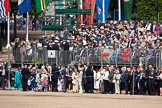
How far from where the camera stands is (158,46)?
34.1 metres

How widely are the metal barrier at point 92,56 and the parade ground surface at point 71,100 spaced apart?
259cm

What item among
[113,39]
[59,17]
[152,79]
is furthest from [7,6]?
[152,79]

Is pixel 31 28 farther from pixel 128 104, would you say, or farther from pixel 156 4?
pixel 128 104

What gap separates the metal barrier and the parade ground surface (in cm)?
259

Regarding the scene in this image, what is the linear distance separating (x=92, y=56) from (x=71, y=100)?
5233mm

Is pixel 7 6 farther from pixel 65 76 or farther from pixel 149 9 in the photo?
pixel 149 9

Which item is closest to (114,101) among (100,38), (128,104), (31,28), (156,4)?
(128,104)

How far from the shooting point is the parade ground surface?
96.5 feet

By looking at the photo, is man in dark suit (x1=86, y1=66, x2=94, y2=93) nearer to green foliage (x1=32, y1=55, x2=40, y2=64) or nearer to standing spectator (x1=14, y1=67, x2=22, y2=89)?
standing spectator (x1=14, y1=67, x2=22, y2=89)

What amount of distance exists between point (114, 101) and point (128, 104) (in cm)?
139

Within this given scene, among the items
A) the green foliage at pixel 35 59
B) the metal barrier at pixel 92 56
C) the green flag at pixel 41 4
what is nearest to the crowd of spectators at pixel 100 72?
the metal barrier at pixel 92 56

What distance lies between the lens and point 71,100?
103 ft

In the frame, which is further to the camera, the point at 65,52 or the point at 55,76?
the point at 65,52

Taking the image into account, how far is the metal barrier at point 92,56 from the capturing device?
34156mm
